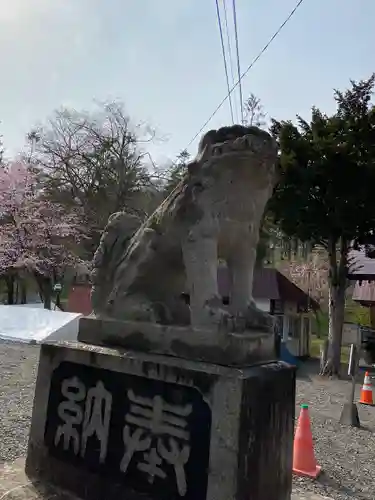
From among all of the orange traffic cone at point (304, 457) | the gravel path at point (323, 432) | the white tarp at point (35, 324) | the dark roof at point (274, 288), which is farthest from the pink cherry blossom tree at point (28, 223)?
the orange traffic cone at point (304, 457)

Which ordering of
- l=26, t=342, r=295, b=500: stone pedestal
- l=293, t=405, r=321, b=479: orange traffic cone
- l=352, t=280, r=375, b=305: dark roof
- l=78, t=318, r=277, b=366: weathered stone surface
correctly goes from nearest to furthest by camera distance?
l=26, t=342, r=295, b=500: stone pedestal
l=78, t=318, r=277, b=366: weathered stone surface
l=293, t=405, r=321, b=479: orange traffic cone
l=352, t=280, r=375, b=305: dark roof

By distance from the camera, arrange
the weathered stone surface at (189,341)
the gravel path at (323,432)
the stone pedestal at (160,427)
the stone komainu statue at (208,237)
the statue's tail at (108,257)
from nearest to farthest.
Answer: the stone pedestal at (160,427) < the weathered stone surface at (189,341) < the stone komainu statue at (208,237) < the statue's tail at (108,257) < the gravel path at (323,432)

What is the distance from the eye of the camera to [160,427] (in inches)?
98.6

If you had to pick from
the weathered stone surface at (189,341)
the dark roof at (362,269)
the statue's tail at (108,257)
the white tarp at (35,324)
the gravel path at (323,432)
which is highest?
the dark roof at (362,269)

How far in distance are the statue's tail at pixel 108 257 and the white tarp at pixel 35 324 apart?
278 inches

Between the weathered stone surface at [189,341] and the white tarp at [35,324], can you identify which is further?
the white tarp at [35,324]

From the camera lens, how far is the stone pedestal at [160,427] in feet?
7.51

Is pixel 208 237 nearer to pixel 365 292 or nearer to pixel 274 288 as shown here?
pixel 274 288

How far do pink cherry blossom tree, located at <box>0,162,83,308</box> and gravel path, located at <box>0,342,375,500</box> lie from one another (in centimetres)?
760

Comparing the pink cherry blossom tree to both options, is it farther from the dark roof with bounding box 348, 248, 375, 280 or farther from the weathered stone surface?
the weathered stone surface

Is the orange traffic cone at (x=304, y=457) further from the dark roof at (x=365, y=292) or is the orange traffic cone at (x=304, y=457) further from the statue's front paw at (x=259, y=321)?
the dark roof at (x=365, y=292)

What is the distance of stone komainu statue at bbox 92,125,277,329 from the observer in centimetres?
260

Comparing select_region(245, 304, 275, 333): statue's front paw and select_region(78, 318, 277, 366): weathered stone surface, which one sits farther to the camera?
select_region(245, 304, 275, 333): statue's front paw

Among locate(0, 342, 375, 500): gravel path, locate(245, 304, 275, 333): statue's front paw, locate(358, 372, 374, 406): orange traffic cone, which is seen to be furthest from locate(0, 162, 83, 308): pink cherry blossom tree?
locate(245, 304, 275, 333): statue's front paw
